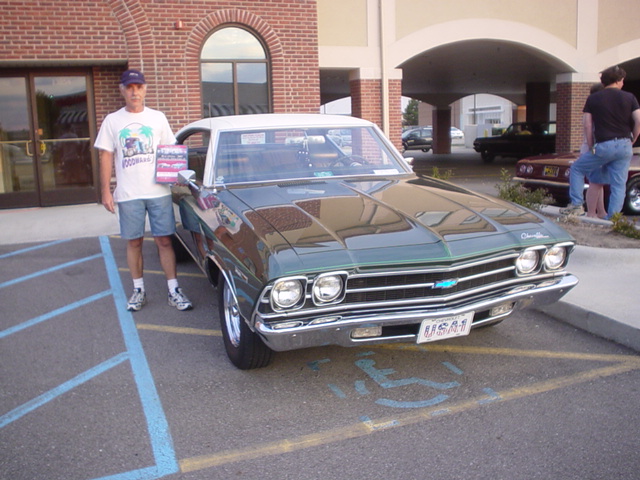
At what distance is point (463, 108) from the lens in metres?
73.1

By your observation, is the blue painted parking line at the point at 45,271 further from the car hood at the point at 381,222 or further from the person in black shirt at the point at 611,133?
the person in black shirt at the point at 611,133

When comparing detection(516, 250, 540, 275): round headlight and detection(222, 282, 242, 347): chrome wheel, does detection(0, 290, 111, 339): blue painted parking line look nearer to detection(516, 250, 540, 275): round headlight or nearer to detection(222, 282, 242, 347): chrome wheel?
detection(222, 282, 242, 347): chrome wheel

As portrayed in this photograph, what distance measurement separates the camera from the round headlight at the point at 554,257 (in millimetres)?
4161

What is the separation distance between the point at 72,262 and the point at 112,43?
469 cm

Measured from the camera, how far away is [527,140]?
24.4m

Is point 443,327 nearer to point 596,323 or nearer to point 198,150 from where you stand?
point 596,323

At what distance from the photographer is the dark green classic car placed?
142 inches

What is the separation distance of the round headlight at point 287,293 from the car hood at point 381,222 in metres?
0.15

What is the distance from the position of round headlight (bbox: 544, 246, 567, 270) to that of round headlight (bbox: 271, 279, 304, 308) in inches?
65.0

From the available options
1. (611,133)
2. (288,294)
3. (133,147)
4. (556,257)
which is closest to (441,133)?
(611,133)

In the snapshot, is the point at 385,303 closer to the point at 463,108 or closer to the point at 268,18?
the point at 268,18

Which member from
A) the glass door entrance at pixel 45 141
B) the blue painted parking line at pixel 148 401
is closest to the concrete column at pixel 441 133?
the glass door entrance at pixel 45 141

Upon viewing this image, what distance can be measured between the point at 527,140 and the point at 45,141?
719 inches

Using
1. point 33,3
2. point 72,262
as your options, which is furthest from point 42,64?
point 72,262
